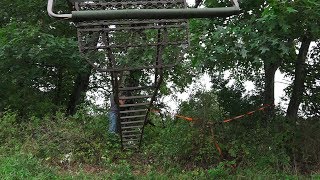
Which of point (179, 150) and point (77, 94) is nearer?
point (179, 150)

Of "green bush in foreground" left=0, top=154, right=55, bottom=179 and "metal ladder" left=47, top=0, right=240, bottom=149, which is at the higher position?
"metal ladder" left=47, top=0, right=240, bottom=149

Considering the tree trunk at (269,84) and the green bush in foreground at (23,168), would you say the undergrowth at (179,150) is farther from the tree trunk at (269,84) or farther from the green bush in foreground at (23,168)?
the tree trunk at (269,84)

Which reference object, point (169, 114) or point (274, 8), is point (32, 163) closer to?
point (169, 114)

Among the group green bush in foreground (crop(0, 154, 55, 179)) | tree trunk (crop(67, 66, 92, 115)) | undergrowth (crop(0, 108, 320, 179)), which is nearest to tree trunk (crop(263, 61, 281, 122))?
undergrowth (crop(0, 108, 320, 179))

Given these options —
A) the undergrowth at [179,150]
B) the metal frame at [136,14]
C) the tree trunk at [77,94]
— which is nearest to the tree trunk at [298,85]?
the undergrowth at [179,150]

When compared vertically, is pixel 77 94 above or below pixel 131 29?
below

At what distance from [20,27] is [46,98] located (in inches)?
76.3

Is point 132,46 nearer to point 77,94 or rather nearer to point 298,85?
point 298,85

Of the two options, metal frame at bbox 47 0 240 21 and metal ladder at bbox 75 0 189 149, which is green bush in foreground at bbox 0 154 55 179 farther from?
metal frame at bbox 47 0 240 21

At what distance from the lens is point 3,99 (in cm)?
921

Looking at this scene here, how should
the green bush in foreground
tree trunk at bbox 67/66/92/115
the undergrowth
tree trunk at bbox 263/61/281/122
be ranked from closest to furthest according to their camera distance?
the green bush in foreground
the undergrowth
tree trunk at bbox 263/61/281/122
tree trunk at bbox 67/66/92/115

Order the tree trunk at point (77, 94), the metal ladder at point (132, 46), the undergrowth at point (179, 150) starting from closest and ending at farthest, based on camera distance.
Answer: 1. the metal ladder at point (132, 46)
2. the undergrowth at point (179, 150)
3. the tree trunk at point (77, 94)

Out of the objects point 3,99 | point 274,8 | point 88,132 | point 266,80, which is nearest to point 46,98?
point 3,99

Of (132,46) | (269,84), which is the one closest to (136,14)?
(132,46)
